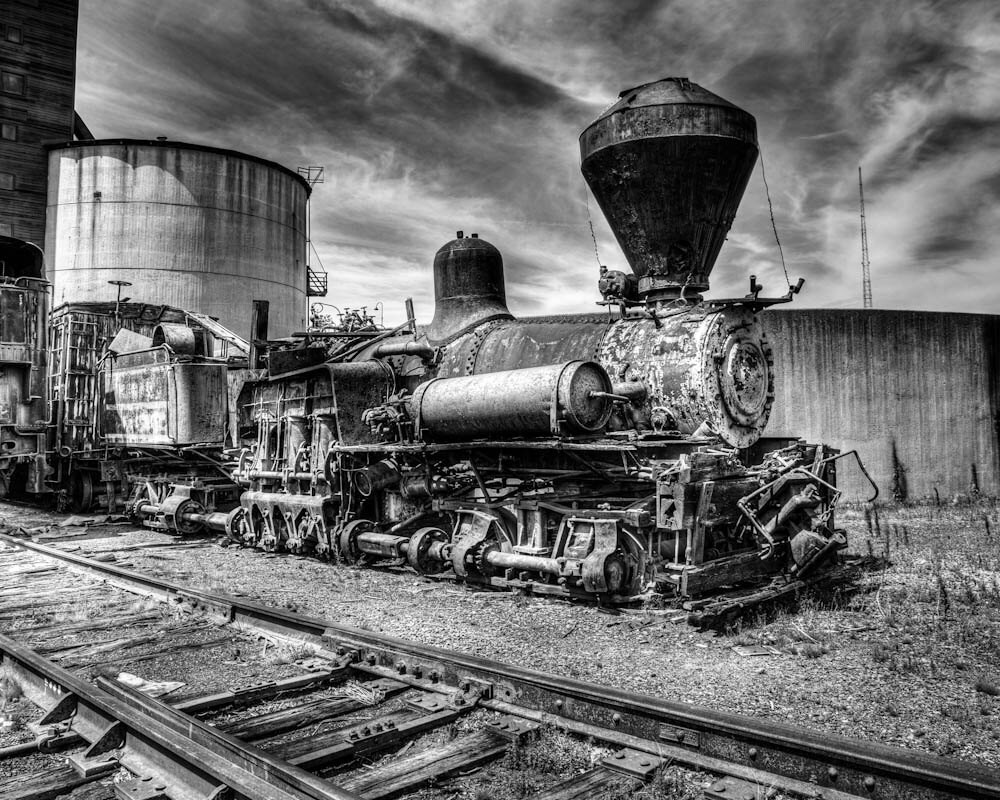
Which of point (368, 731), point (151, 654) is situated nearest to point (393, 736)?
point (368, 731)

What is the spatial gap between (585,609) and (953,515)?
368 inches

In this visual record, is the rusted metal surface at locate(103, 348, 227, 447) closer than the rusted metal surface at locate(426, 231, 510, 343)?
No

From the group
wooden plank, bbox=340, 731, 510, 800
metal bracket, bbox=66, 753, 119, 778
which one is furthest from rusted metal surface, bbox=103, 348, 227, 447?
wooden plank, bbox=340, 731, 510, 800

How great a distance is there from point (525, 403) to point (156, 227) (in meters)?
27.1


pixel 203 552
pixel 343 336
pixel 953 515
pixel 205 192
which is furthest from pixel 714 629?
pixel 205 192

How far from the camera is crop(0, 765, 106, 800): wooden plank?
3158 mm

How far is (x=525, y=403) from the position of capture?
277 inches

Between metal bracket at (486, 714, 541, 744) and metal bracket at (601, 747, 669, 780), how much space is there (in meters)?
Answer: 0.42

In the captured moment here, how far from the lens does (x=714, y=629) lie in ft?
19.3

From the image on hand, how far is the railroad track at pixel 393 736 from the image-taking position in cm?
304

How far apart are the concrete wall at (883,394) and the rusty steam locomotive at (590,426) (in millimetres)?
7009

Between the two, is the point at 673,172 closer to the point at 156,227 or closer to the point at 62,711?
the point at 62,711

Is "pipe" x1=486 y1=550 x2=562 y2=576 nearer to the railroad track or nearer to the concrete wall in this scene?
the railroad track

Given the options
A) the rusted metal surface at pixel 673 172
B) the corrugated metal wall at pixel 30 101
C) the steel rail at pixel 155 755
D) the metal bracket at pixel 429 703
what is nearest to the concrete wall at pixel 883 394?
the rusted metal surface at pixel 673 172
